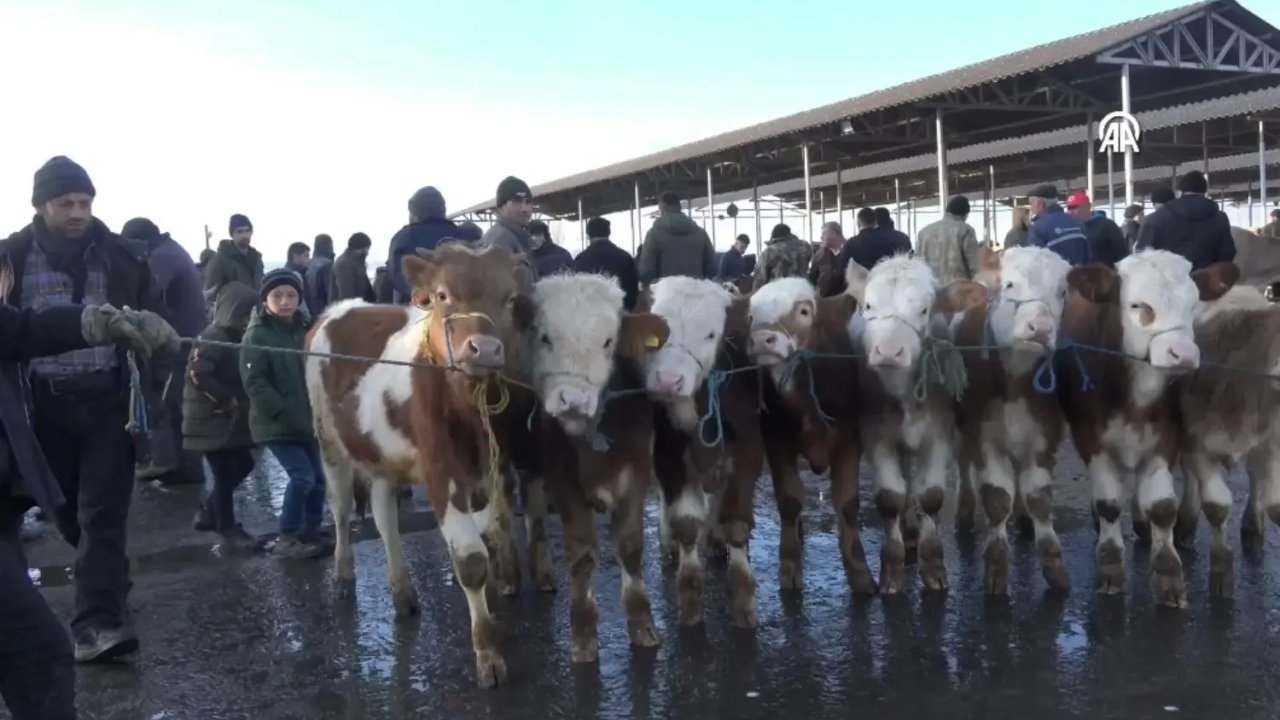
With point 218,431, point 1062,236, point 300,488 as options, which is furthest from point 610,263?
point 1062,236

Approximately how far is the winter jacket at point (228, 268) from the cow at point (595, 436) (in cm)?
644

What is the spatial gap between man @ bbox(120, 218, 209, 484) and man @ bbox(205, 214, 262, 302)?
0.79 m

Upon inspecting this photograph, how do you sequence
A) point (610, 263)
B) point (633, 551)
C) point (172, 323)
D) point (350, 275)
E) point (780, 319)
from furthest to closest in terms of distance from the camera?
1. point (350, 275)
2. point (610, 263)
3. point (172, 323)
4. point (780, 319)
5. point (633, 551)

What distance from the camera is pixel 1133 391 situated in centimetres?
575

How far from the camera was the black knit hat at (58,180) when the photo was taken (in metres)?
4.97

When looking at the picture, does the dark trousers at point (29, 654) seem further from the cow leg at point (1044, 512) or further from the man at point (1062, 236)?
the man at point (1062, 236)

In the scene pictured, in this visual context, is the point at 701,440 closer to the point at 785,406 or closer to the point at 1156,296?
the point at 785,406

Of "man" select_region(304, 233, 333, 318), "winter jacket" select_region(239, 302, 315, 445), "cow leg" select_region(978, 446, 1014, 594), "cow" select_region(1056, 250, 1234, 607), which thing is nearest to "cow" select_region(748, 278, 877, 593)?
"cow leg" select_region(978, 446, 1014, 594)

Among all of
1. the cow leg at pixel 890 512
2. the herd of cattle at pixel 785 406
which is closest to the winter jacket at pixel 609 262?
the herd of cattle at pixel 785 406

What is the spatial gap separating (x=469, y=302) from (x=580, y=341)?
0.52 m

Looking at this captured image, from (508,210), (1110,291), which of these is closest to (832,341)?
(1110,291)

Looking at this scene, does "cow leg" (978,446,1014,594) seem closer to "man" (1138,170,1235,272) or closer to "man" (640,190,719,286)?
"man" (1138,170,1235,272)

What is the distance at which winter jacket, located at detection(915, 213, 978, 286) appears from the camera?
988cm

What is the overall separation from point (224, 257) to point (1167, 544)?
8.68 m
